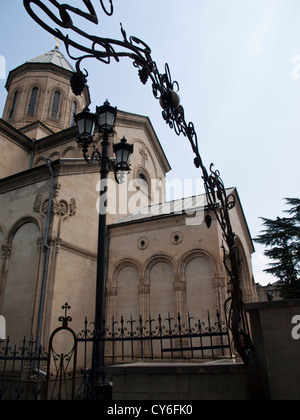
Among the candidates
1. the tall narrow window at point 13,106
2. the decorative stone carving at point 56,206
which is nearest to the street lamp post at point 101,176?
the decorative stone carving at point 56,206

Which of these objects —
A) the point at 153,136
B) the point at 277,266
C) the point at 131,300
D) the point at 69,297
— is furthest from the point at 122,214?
the point at 277,266

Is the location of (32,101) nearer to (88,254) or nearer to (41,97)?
(41,97)

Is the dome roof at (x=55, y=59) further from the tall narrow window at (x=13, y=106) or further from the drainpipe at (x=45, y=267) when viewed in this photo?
the drainpipe at (x=45, y=267)

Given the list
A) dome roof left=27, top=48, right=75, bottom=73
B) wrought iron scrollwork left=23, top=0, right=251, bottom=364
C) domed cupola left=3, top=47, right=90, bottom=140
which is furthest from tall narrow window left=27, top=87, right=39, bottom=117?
wrought iron scrollwork left=23, top=0, right=251, bottom=364

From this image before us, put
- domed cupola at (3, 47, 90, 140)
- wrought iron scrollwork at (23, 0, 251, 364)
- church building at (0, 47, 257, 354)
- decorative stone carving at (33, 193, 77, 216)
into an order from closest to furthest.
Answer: wrought iron scrollwork at (23, 0, 251, 364) < church building at (0, 47, 257, 354) < decorative stone carving at (33, 193, 77, 216) < domed cupola at (3, 47, 90, 140)

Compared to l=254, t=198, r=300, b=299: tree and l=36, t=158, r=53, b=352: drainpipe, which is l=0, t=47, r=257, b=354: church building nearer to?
l=36, t=158, r=53, b=352: drainpipe

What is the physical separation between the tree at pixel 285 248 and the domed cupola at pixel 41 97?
1891cm

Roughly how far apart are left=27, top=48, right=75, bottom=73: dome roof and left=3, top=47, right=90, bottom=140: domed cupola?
0.14 metres

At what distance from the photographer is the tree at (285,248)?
21.1 metres

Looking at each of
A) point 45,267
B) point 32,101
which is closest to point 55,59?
point 32,101

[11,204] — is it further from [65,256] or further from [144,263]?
[144,263]

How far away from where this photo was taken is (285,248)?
77.9 ft

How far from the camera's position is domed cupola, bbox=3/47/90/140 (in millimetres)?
20969

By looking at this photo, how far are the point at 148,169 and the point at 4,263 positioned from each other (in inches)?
421
